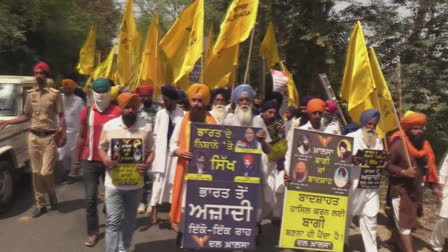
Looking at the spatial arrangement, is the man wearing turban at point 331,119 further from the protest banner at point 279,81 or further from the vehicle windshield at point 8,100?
the vehicle windshield at point 8,100

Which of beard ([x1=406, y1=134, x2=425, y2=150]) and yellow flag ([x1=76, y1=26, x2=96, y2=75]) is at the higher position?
yellow flag ([x1=76, y1=26, x2=96, y2=75])

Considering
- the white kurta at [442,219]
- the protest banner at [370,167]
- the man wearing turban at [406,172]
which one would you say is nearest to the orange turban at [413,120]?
the man wearing turban at [406,172]

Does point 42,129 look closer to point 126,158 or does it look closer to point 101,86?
point 101,86

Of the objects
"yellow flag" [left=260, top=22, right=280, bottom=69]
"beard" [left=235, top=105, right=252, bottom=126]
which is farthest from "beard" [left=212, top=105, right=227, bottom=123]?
"yellow flag" [left=260, top=22, right=280, bottom=69]

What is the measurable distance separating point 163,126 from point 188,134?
1.44 metres

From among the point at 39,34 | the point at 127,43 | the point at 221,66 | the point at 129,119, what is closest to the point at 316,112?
the point at 221,66

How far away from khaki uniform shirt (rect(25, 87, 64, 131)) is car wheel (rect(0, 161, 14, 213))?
28.5 inches

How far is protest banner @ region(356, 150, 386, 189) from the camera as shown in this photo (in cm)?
457

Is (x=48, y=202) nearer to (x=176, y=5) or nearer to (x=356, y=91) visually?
(x=356, y=91)

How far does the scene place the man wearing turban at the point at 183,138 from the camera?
4.14 metres

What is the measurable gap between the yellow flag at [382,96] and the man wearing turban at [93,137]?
3.17 metres

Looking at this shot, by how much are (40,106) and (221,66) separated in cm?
260

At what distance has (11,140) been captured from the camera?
5.89 meters

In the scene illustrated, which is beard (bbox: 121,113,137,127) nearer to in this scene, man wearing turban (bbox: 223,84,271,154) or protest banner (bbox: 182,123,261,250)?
protest banner (bbox: 182,123,261,250)
